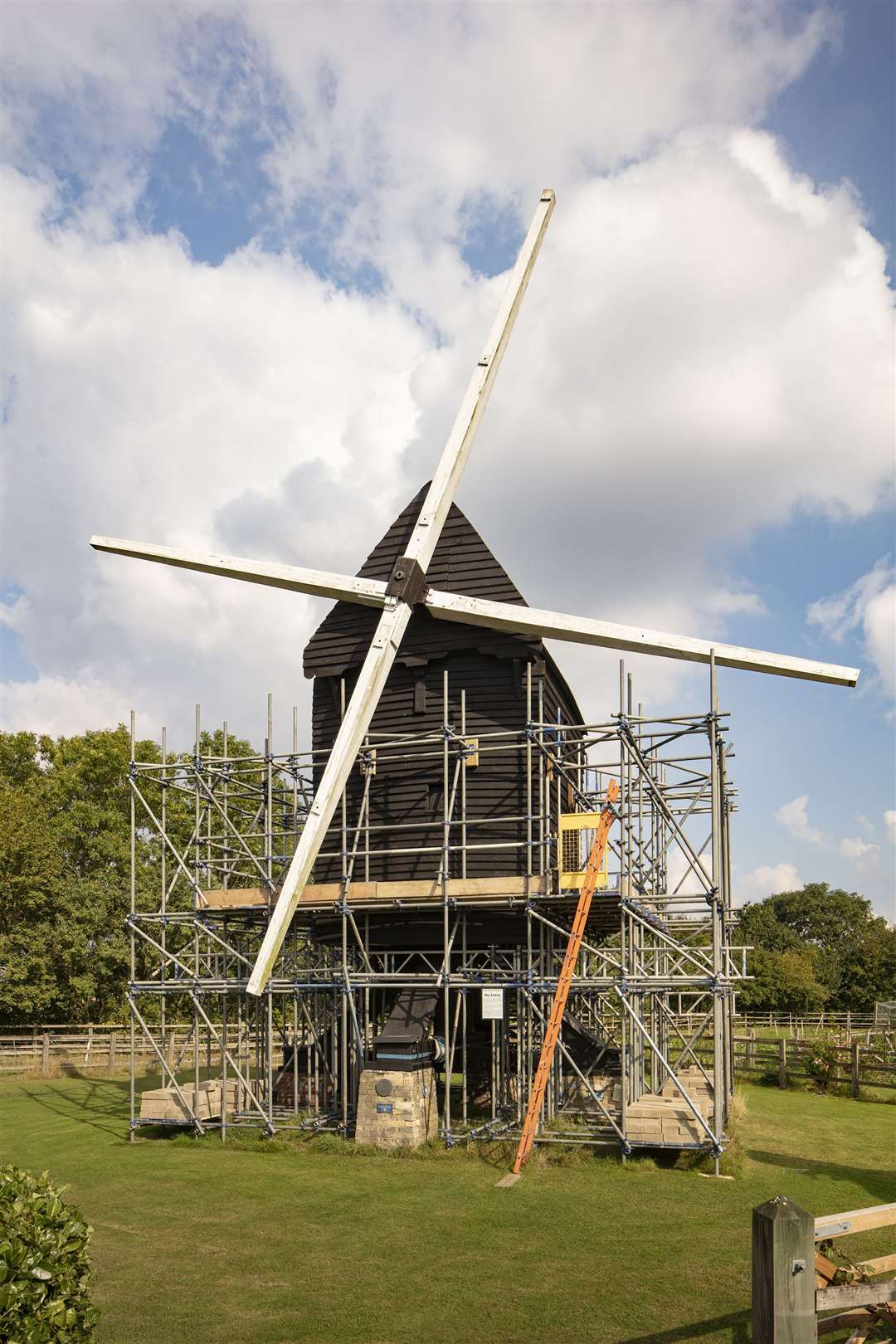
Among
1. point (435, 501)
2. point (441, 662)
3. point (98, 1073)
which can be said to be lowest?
point (98, 1073)

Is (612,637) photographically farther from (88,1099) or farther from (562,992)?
(88,1099)

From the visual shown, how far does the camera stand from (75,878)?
38.3 m

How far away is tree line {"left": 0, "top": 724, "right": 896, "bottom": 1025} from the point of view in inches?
1423

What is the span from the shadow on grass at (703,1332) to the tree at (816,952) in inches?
1125

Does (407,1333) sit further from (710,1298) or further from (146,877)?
(146,877)

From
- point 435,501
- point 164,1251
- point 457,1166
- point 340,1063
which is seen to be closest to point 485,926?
point 340,1063

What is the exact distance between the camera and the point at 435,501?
63.9ft

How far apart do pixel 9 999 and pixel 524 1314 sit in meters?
30.1

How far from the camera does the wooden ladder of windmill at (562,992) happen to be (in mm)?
15164

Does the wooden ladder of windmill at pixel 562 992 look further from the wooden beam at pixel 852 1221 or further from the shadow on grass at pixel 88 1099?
the wooden beam at pixel 852 1221

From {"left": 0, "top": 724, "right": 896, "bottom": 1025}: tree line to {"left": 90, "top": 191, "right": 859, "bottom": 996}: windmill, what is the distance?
64.8 feet

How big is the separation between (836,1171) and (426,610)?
11.1 metres

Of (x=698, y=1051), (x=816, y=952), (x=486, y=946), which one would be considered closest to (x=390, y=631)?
(x=486, y=946)

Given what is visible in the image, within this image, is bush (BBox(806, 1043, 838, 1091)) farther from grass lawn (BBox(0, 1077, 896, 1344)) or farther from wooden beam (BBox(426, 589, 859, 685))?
wooden beam (BBox(426, 589, 859, 685))
